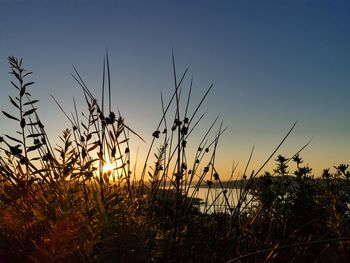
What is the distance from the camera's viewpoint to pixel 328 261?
311 cm

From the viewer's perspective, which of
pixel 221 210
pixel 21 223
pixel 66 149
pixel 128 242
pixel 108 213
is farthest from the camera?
pixel 221 210

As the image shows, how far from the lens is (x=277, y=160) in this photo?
5.68 metres

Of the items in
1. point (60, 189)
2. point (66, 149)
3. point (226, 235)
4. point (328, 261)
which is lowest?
point (328, 261)

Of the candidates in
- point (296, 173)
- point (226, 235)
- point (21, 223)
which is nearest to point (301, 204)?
point (296, 173)

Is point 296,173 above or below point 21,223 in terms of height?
above

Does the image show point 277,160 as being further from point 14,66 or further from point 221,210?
point 14,66

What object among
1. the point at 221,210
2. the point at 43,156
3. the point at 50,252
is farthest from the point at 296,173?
the point at 50,252

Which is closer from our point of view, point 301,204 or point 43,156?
point 43,156

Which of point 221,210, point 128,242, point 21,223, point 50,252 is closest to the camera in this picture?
point 50,252

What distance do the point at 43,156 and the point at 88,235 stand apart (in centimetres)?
123

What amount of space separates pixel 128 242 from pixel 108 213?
220 millimetres

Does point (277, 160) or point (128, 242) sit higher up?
point (277, 160)

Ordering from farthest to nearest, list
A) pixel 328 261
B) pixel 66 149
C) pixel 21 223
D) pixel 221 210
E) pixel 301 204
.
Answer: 1. pixel 301 204
2. pixel 221 210
3. pixel 328 261
4. pixel 66 149
5. pixel 21 223

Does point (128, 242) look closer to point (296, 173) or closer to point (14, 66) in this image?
point (14, 66)
